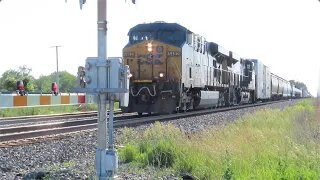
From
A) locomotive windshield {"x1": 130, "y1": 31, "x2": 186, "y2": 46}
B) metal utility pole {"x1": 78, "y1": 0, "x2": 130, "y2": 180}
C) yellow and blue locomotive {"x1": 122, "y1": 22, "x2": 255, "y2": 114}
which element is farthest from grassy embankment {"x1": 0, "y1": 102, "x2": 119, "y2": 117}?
metal utility pole {"x1": 78, "y1": 0, "x2": 130, "y2": 180}

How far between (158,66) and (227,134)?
A: 31.6 ft

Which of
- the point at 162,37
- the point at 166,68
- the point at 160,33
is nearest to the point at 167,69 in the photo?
the point at 166,68

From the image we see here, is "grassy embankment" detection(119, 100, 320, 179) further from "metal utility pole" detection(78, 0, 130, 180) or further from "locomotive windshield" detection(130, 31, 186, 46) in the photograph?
"locomotive windshield" detection(130, 31, 186, 46)

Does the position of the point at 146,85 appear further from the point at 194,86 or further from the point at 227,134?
the point at 227,134

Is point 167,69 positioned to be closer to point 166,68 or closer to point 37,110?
point 166,68

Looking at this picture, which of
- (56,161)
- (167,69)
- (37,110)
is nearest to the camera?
(56,161)

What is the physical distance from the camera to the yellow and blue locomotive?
17922 mm

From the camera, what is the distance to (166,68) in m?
18.5

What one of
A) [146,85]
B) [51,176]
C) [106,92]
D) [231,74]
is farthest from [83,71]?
[231,74]

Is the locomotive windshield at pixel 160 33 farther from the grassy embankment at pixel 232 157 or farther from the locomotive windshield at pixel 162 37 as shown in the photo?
the grassy embankment at pixel 232 157

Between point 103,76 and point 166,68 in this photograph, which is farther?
point 166,68

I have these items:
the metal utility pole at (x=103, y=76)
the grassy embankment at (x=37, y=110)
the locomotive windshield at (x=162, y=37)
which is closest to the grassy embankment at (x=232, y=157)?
the metal utility pole at (x=103, y=76)

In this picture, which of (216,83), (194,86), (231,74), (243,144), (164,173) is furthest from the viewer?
(231,74)

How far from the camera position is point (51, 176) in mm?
5551
